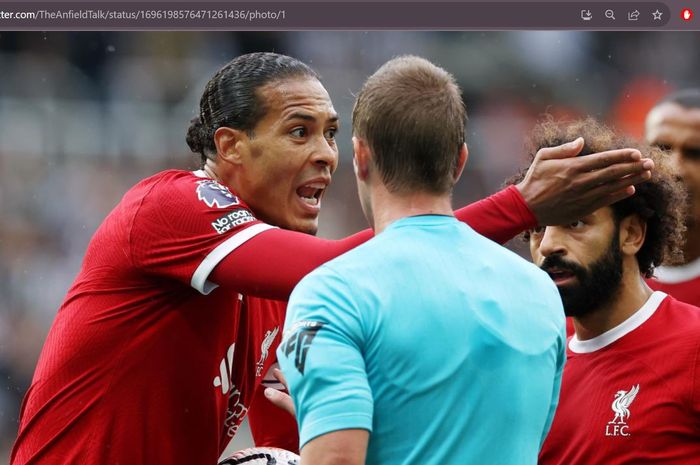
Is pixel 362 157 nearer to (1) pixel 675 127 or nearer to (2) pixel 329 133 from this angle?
(2) pixel 329 133

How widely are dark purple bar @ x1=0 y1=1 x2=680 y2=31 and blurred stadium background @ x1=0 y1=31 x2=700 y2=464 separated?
17.2ft

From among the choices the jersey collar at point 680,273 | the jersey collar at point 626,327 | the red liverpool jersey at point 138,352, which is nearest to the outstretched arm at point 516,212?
the red liverpool jersey at point 138,352

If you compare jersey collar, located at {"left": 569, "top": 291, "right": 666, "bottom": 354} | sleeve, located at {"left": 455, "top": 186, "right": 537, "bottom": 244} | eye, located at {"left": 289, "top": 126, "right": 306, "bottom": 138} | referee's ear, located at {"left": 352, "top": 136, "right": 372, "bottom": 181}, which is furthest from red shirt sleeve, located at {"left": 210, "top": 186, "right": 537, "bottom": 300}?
jersey collar, located at {"left": 569, "top": 291, "right": 666, "bottom": 354}

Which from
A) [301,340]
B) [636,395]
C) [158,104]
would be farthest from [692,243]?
[158,104]

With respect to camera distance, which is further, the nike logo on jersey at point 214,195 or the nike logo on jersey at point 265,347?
the nike logo on jersey at point 265,347

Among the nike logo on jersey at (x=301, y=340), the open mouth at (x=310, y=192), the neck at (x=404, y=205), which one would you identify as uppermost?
the neck at (x=404, y=205)

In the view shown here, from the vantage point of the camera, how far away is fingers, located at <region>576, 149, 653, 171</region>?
298cm

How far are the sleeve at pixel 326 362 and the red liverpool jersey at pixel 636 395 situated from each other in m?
1.59

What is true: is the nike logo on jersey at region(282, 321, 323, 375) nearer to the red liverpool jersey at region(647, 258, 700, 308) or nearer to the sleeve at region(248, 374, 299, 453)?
the sleeve at region(248, 374, 299, 453)

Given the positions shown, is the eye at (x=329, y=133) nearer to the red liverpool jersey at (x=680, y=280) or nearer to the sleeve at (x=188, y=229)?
the sleeve at (x=188, y=229)

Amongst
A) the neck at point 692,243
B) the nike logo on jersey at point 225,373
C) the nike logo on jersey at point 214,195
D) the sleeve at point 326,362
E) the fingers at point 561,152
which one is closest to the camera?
the sleeve at point 326,362

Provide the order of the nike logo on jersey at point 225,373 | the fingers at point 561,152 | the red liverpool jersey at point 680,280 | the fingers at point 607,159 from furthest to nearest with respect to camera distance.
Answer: the red liverpool jersey at point 680,280 < the nike logo on jersey at point 225,373 < the fingers at point 561,152 < the fingers at point 607,159

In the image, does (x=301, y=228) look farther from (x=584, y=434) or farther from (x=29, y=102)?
(x=29, y=102)

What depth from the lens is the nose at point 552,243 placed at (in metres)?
4.16
